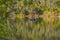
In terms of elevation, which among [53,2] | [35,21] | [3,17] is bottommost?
[35,21]

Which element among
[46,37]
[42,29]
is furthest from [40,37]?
[42,29]

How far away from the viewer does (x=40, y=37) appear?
8.20m

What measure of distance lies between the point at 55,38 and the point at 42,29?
1320 mm

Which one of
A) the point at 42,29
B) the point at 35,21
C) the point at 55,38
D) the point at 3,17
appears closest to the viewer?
the point at 3,17

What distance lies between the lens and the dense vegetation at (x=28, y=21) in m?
1.30

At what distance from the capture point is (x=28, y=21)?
11398 millimetres

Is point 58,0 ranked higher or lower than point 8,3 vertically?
lower

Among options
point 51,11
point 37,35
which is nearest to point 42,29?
point 37,35

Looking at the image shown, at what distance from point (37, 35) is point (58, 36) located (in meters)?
0.84

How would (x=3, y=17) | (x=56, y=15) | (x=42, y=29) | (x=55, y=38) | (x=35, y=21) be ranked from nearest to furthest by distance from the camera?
(x=3, y=17) < (x=55, y=38) < (x=42, y=29) < (x=35, y=21) < (x=56, y=15)

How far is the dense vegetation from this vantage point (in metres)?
1.30

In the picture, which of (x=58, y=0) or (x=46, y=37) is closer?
(x=46, y=37)

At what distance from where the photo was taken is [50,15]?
12.4 meters

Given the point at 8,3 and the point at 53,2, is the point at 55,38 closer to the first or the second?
the point at 53,2
